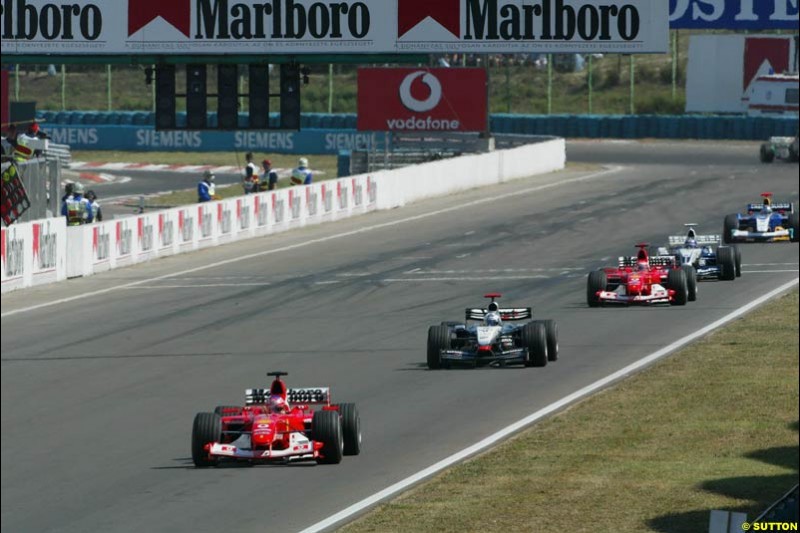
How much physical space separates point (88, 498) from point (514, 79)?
128 meters

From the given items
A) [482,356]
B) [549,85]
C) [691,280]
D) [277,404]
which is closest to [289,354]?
[277,404]

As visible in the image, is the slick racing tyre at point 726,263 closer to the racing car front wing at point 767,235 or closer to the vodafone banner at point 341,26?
the racing car front wing at point 767,235

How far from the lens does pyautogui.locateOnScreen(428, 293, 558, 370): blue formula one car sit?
12.6m

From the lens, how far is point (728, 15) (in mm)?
11586

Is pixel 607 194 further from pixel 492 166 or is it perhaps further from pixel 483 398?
pixel 483 398

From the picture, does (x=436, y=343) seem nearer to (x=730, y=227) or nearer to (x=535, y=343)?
(x=535, y=343)

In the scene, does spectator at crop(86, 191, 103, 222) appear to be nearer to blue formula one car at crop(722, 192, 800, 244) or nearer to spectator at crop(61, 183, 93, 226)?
spectator at crop(61, 183, 93, 226)

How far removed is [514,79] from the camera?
158 meters

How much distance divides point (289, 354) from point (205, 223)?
2482cm

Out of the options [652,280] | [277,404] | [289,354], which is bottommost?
[289,354]

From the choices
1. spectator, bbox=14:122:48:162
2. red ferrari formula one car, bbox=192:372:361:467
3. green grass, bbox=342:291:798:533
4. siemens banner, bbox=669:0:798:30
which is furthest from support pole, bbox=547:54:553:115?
siemens banner, bbox=669:0:798:30

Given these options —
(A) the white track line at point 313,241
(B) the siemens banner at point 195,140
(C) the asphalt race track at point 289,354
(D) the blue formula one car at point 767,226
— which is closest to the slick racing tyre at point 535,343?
(D) the blue formula one car at point 767,226

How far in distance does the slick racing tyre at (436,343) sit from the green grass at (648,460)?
33.5ft

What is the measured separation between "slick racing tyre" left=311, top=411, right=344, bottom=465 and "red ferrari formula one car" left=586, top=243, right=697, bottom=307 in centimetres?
265
